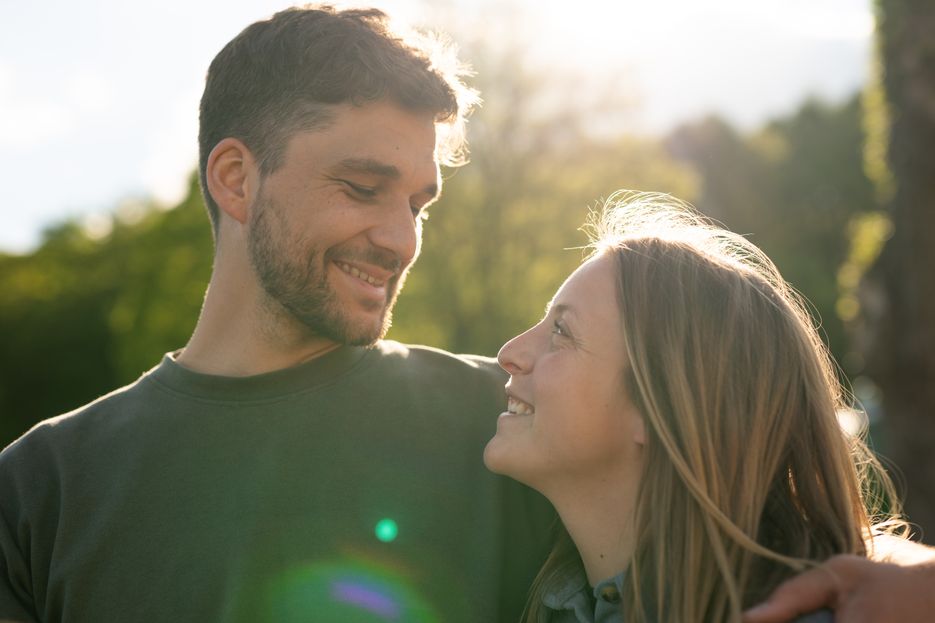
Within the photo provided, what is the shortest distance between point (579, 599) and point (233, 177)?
6.72 ft

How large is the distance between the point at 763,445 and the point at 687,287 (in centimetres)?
51

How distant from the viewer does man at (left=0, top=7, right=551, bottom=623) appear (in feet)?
9.76

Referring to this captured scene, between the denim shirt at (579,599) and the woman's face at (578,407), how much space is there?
29 cm

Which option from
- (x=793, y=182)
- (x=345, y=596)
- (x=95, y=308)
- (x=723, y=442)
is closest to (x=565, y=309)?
(x=723, y=442)

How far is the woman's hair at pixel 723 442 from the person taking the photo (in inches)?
102

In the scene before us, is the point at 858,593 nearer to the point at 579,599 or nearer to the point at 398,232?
the point at 579,599

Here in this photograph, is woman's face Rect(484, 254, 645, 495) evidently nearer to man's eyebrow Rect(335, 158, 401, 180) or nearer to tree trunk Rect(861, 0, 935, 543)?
man's eyebrow Rect(335, 158, 401, 180)

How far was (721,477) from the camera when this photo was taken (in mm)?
2678

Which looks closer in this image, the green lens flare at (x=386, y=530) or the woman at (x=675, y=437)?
the woman at (x=675, y=437)

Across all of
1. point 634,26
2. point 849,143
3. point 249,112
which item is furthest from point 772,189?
point 249,112

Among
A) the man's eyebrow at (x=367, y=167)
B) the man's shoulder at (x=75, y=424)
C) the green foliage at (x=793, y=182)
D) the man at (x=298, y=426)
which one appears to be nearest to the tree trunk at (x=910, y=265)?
the man at (x=298, y=426)

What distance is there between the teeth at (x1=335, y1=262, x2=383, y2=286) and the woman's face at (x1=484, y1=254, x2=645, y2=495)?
82 cm

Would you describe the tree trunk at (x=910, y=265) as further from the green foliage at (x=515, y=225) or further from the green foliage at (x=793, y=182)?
the green foliage at (x=793, y=182)

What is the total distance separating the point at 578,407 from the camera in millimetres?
2818
